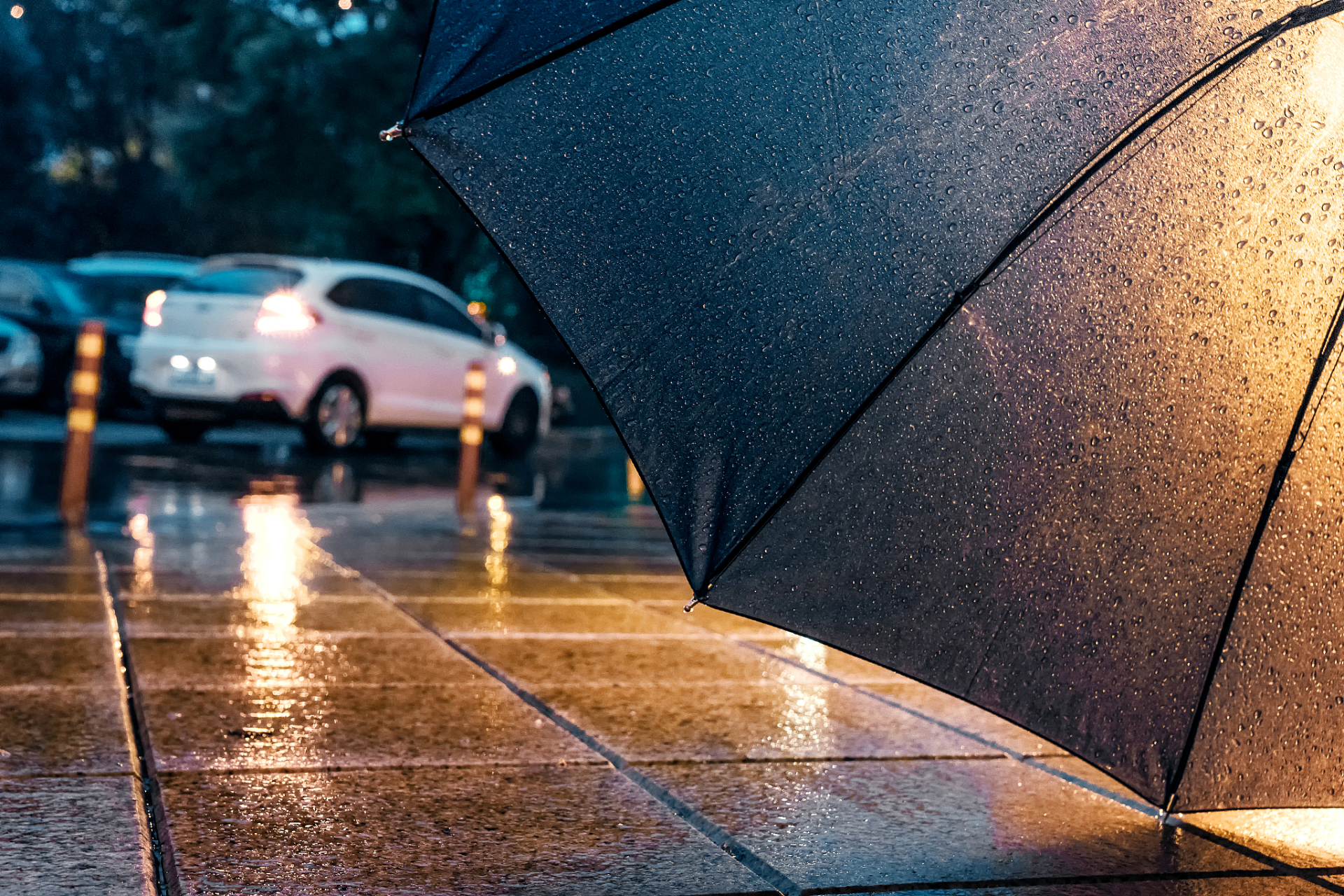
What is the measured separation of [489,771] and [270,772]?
51 centimetres

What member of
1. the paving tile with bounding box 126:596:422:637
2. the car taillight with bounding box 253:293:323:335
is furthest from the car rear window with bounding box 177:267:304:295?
the paving tile with bounding box 126:596:422:637

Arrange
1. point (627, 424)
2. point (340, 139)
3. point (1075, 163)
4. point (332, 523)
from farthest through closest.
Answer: point (340, 139) < point (332, 523) < point (627, 424) < point (1075, 163)

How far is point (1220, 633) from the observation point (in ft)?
9.78

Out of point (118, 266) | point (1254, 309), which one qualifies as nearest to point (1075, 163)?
point (1254, 309)

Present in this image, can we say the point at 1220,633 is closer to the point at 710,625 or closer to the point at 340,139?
the point at 710,625

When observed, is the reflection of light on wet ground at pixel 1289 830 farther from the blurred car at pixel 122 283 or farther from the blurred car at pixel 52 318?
the blurred car at pixel 52 318

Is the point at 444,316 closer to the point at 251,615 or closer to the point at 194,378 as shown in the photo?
the point at 194,378

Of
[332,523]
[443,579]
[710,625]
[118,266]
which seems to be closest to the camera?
[710,625]

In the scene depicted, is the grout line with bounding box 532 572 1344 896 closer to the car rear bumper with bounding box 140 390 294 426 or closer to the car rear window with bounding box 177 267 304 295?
the car rear bumper with bounding box 140 390 294 426

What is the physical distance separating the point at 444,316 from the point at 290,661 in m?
10.8

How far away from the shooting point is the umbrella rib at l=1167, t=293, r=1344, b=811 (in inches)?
113

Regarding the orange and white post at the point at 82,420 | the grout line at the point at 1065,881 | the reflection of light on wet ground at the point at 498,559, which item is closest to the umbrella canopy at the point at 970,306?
the grout line at the point at 1065,881

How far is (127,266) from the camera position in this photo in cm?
1730

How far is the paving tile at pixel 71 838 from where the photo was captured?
108 inches
